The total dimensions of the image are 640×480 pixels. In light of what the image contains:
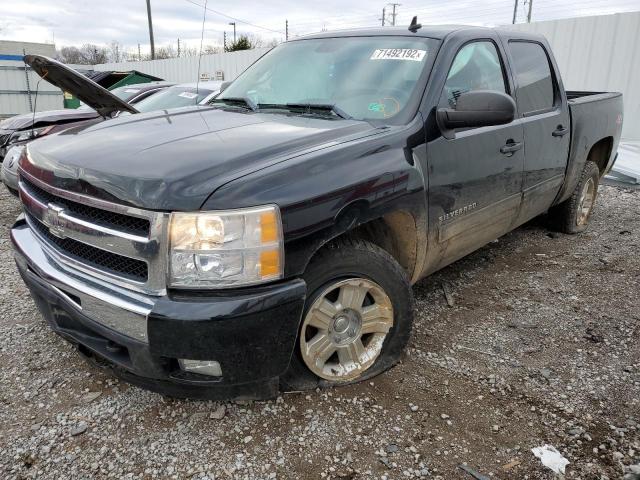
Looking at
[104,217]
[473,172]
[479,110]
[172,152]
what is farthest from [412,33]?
[104,217]

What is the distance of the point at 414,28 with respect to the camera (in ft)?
10.4

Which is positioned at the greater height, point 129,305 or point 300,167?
point 300,167

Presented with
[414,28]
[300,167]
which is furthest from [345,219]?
[414,28]

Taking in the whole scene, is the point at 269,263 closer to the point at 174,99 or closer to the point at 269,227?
the point at 269,227

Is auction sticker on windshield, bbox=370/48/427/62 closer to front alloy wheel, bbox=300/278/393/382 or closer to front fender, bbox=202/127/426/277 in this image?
front fender, bbox=202/127/426/277

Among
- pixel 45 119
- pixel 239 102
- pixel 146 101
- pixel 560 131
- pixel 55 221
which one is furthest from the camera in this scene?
pixel 146 101

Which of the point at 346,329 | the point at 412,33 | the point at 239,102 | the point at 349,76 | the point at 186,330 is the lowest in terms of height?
the point at 346,329

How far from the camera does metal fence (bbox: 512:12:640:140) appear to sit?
9.11 m

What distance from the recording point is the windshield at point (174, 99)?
22.2 feet

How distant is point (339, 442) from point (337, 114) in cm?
167

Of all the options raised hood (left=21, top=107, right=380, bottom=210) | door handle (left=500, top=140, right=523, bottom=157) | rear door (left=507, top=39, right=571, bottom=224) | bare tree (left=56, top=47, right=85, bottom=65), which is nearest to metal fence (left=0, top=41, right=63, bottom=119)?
raised hood (left=21, top=107, right=380, bottom=210)

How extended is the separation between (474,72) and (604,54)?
7856mm

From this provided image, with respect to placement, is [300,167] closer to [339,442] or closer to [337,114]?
[337,114]

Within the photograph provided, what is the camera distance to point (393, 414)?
7.93ft
